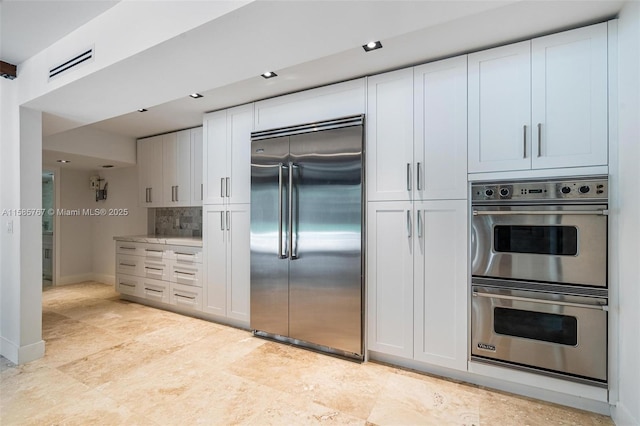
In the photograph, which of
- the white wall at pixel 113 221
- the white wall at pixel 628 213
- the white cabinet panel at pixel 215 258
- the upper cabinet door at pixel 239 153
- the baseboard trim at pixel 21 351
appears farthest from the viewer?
the white wall at pixel 113 221

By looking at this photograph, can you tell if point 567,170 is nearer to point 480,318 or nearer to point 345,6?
point 480,318

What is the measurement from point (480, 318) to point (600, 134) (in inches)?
53.5

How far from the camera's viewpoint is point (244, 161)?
325 centimetres

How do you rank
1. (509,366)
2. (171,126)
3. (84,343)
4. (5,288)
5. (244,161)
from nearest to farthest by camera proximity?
(509,366), (5,288), (84,343), (244,161), (171,126)

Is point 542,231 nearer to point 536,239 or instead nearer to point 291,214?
point 536,239

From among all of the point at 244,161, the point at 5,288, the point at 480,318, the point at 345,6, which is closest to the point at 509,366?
the point at 480,318

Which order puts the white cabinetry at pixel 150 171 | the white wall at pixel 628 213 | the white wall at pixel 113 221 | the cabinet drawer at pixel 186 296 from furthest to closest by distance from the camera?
the white wall at pixel 113 221 → the white cabinetry at pixel 150 171 → the cabinet drawer at pixel 186 296 → the white wall at pixel 628 213

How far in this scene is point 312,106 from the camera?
2.80 m

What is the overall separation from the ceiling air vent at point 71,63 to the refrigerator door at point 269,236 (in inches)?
55.4

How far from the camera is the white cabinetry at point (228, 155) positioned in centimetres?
323

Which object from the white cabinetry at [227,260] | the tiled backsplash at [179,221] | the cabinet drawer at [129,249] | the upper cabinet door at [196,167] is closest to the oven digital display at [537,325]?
the white cabinetry at [227,260]

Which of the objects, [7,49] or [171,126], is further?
[171,126]

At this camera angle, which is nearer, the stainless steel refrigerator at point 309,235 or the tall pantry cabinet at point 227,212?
the stainless steel refrigerator at point 309,235

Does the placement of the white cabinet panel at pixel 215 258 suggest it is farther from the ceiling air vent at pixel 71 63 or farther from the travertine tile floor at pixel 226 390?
the ceiling air vent at pixel 71 63
